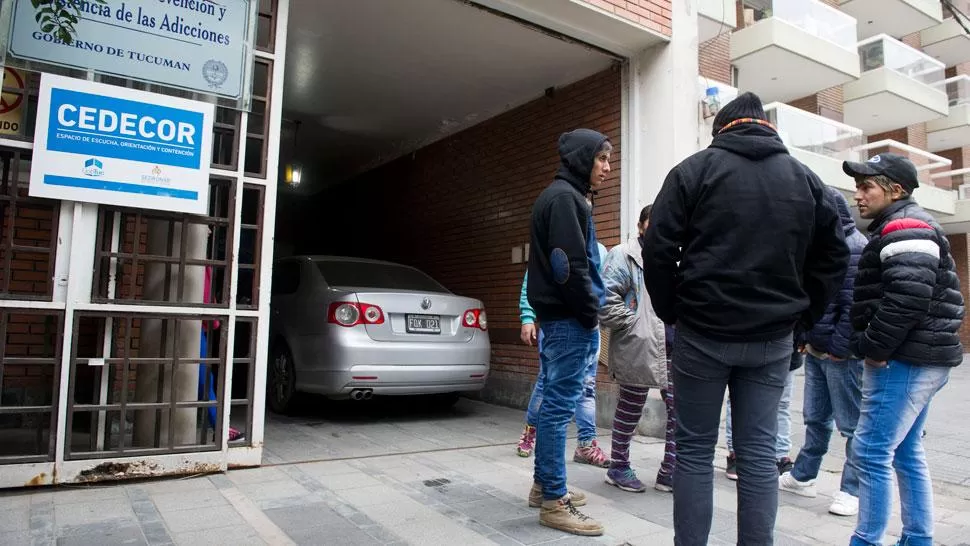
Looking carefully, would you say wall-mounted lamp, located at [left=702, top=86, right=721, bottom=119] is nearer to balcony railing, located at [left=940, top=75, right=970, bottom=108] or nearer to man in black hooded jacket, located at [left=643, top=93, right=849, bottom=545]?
man in black hooded jacket, located at [left=643, top=93, right=849, bottom=545]

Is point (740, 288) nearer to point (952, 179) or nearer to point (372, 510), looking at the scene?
point (372, 510)

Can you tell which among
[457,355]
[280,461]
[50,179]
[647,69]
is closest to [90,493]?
[280,461]

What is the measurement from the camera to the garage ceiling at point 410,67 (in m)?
6.02

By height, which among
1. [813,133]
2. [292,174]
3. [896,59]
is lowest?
[292,174]

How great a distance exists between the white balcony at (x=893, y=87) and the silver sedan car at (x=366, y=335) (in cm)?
1791

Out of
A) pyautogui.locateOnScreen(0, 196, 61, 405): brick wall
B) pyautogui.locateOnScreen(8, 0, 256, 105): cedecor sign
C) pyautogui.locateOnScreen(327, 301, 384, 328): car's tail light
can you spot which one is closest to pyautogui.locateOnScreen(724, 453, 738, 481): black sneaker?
pyautogui.locateOnScreen(327, 301, 384, 328): car's tail light

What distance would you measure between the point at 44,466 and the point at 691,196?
3601 mm

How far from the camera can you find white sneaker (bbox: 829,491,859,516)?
3.58m

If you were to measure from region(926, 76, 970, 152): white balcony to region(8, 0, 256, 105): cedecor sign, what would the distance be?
2356 centimetres

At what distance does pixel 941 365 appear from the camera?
9.11ft

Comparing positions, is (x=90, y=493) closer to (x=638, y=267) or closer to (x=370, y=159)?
(x=638, y=267)

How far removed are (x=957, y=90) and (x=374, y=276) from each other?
23.5 m

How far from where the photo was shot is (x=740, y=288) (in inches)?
90.0

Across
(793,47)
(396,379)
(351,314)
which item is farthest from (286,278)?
(793,47)
